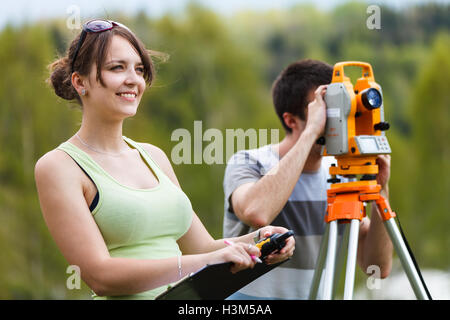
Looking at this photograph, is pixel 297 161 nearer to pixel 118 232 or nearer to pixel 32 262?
pixel 118 232

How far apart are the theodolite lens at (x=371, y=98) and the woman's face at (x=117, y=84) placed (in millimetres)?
820

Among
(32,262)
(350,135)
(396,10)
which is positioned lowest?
(32,262)

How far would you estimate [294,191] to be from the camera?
7.93ft

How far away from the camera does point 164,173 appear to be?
177 cm

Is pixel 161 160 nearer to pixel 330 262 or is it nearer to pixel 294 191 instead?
pixel 330 262

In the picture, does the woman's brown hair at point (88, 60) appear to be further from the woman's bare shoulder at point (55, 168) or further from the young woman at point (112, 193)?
the woman's bare shoulder at point (55, 168)

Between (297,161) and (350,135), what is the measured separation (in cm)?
21

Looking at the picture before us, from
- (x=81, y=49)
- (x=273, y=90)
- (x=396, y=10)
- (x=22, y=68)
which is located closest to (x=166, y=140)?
(x=22, y=68)

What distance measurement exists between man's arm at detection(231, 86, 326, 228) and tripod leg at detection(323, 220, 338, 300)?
0.21m
